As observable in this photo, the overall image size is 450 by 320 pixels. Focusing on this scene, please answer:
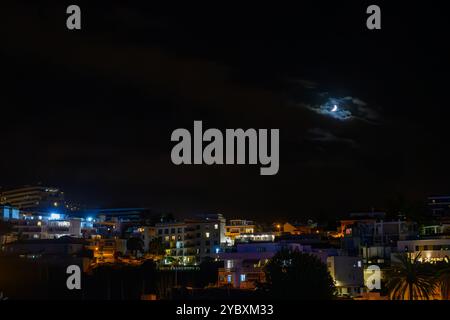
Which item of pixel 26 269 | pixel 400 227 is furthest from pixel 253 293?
pixel 26 269

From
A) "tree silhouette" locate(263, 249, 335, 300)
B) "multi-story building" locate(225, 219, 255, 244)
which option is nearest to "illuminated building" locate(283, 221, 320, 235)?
"multi-story building" locate(225, 219, 255, 244)

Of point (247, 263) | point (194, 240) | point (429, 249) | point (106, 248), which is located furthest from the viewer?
point (106, 248)

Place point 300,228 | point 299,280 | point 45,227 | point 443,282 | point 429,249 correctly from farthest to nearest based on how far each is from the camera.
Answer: point 300,228 → point 45,227 → point 429,249 → point 299,280 → point 443,282

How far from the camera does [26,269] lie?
149ft

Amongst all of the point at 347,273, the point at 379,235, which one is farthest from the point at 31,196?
the point at 347,273

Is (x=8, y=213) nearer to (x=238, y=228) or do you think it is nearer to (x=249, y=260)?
(x=238, y=228)

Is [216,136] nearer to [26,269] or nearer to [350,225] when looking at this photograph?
[26,269]

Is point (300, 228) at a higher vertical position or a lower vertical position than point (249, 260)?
higher

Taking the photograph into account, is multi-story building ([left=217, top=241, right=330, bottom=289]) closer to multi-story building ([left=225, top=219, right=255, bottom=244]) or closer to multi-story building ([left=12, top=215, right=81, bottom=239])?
multi-story building ([left=225, top=219, right=255, bottom=244])

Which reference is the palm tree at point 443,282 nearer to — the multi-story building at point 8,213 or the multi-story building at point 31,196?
the multi-story building at point 8,213

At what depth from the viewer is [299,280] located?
111 feet

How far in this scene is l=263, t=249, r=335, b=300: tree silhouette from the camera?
33.3 m

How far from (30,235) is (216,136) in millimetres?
44784

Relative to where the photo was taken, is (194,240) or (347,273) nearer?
(347,273)
